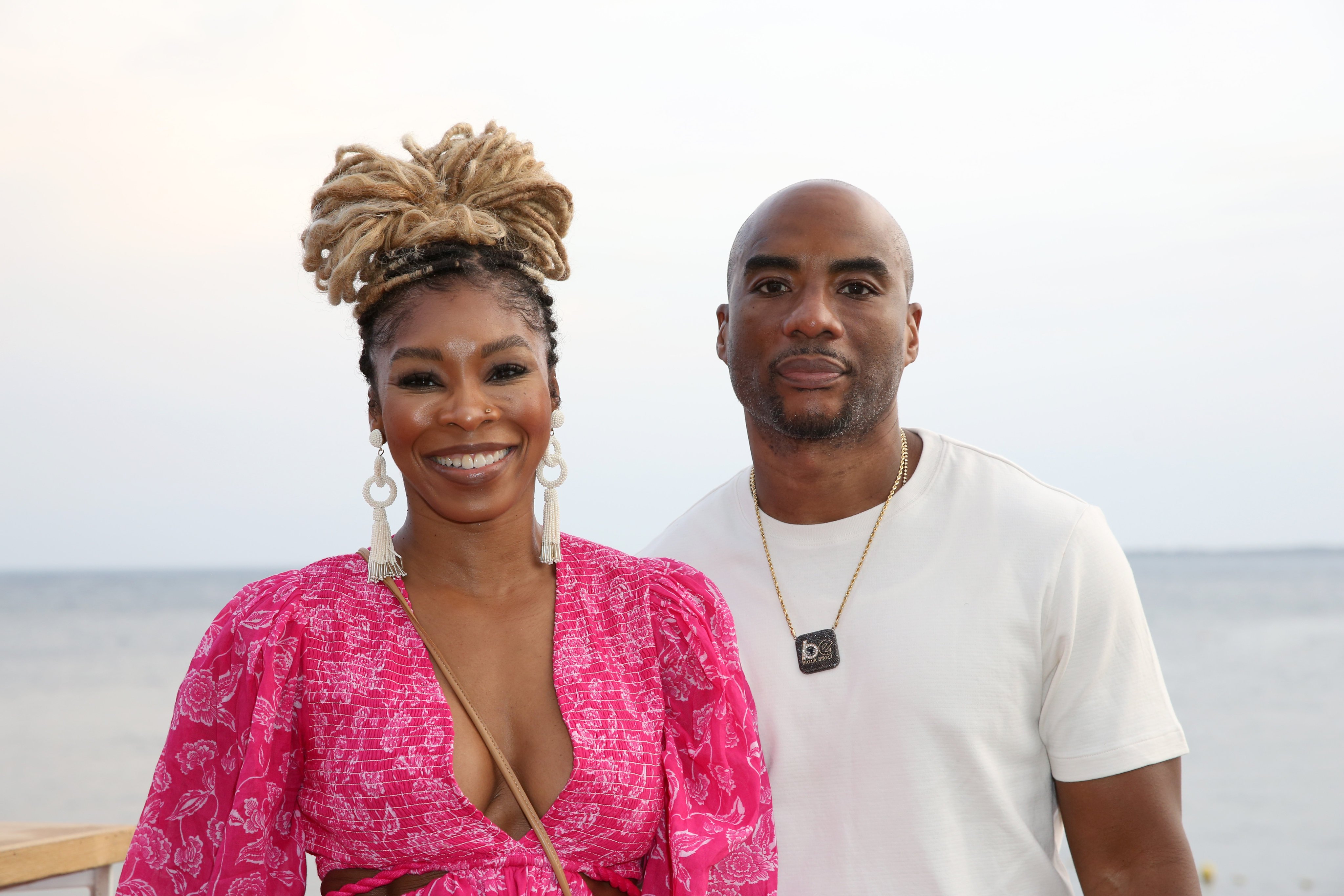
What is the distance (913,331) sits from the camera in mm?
3107

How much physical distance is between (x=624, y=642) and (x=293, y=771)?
667mm

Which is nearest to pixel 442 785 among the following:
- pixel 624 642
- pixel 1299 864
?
pixel 624 642

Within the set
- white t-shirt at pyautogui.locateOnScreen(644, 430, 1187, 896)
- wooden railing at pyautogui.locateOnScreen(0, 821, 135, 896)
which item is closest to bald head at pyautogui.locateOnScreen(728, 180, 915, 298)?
white t-shirt at pyautogui.locateOnScreen(644, 430, 1187, 896)

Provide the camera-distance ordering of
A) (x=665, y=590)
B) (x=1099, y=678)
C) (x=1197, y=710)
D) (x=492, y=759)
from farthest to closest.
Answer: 1. (x=1197, y=710)
2. (x=1099, y=678)
3. (x=665, y=590)
4. (x=492, y=759)

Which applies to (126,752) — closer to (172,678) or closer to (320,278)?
(172,678)

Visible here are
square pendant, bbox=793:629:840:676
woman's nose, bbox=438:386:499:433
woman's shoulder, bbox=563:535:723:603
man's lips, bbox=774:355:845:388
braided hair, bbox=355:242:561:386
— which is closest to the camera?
woman's nose, bbox=438:386:499:433

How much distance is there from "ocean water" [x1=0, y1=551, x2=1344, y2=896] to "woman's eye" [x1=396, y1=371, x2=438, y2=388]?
6838mm

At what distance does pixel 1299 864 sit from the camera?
7887 millimetres

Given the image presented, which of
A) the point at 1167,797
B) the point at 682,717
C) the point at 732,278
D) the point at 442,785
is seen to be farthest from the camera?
the point at 732,278

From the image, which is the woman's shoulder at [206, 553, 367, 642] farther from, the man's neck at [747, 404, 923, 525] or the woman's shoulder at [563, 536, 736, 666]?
the man's neck at [747, 404, 923, 525]

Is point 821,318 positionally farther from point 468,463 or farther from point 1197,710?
point 1197,710

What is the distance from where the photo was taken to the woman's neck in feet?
7.92

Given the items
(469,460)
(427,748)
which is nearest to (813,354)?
(469,460)

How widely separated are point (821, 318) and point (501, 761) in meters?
1.22
